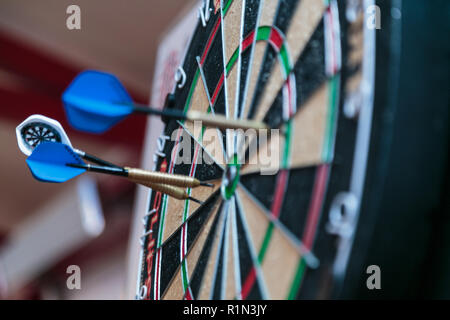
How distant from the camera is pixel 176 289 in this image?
0.88 metres

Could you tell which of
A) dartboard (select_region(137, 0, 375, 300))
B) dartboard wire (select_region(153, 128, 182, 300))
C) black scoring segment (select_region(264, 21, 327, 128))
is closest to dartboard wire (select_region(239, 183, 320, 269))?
dartboard (select_region(137, 0, 375, 300))

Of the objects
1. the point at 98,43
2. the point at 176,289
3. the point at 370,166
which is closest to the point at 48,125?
the point at 176,289

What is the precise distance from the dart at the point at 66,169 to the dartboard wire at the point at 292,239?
4.5 inches

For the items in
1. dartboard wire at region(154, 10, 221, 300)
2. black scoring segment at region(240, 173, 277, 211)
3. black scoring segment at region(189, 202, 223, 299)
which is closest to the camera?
black scoring segment at region(240, 173, 277, 211)

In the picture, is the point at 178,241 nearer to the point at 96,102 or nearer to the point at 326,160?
the point at 96,102

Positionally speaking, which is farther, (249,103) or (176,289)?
(176,289)

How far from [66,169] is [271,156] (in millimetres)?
270

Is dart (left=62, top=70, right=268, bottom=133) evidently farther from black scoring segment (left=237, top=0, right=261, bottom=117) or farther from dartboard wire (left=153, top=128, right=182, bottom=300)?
dartboard wire (left=153, top=128, right=182, bottom=300)

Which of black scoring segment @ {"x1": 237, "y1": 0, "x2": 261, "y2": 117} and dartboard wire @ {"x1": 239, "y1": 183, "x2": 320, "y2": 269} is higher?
black scoring segment @ {"x1": 237, "y1": 0, "x2": 261, "y2": 117}

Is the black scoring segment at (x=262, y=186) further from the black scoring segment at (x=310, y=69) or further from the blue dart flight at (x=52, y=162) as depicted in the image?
the blue dart flight at (x=52, y=162)

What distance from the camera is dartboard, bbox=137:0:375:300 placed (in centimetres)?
56

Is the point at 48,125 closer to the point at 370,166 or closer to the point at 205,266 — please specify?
the point at 205,266

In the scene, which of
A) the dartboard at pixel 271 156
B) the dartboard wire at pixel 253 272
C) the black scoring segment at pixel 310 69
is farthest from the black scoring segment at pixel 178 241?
the black scoring segment at pixel 310 69
